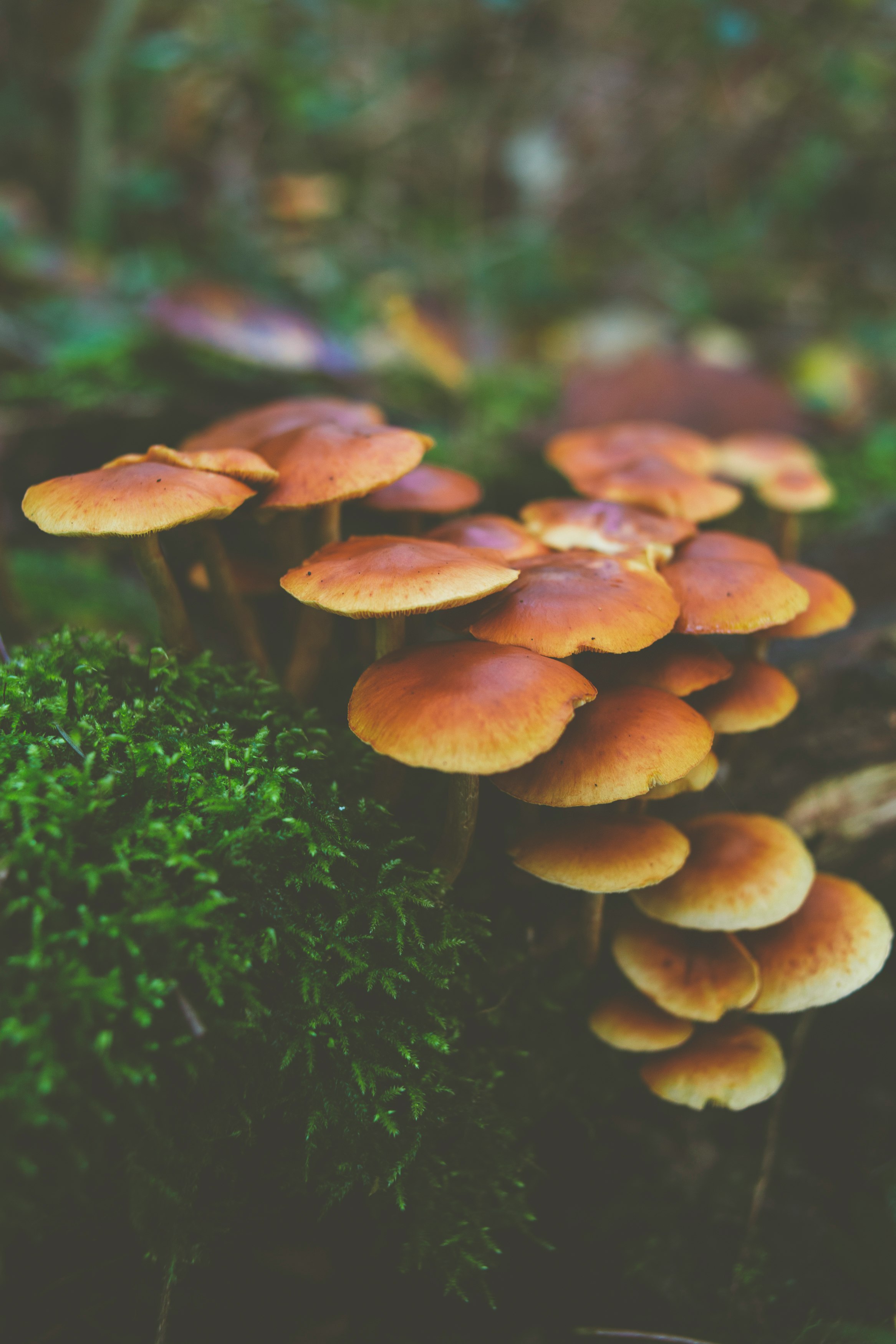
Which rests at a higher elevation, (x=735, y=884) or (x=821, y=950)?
(x=735, y=884)

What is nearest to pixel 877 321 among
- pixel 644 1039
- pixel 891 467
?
pixel 891 467

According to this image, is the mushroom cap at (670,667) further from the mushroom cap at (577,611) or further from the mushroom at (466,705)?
the mushroom at (466,705)

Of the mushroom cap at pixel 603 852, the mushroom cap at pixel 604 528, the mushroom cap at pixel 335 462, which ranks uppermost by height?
the mushroom cap at pixel 335 462

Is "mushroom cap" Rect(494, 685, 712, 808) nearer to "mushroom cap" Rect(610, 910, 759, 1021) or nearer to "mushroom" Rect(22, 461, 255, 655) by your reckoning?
"mushroom cap" Rect(610, 910, 759, 1021)

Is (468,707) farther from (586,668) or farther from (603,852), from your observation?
(586,668)

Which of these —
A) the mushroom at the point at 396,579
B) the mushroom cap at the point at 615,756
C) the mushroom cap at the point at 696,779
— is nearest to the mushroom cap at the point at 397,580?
the mushroom at the point at 396,579

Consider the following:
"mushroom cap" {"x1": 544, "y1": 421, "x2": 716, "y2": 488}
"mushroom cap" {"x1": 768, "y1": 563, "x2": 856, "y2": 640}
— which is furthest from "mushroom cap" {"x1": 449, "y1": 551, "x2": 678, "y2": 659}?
"mushroom cap" {"x1": 544, "y1": 421, "x2": 716, "y2": 488}

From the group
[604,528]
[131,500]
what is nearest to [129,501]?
[131,500]
